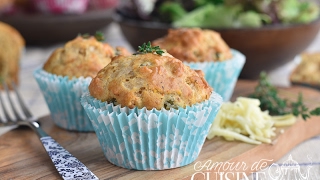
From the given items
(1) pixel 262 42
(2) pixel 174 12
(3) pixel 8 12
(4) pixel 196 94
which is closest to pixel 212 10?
(2) pixel 174 12

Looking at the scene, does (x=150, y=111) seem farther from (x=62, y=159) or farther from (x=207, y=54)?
(x=207, y=54)

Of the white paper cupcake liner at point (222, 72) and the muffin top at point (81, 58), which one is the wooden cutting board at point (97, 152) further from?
the white paper cupcake liner at point (222, 72)

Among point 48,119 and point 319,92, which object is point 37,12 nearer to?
point 48,119

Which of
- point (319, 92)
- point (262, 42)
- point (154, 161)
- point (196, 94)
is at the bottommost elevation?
point (319, 92)

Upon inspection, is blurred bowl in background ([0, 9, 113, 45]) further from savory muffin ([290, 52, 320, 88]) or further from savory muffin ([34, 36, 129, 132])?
savory muffin ([34, 36, 129, 132])

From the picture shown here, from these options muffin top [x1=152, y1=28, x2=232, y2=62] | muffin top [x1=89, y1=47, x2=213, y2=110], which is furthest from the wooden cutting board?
muffin top [x1=152, y1=28, x2=232, y2=62]

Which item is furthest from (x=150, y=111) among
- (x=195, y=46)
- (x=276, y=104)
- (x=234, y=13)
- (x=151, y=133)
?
(x=234, y=13)
